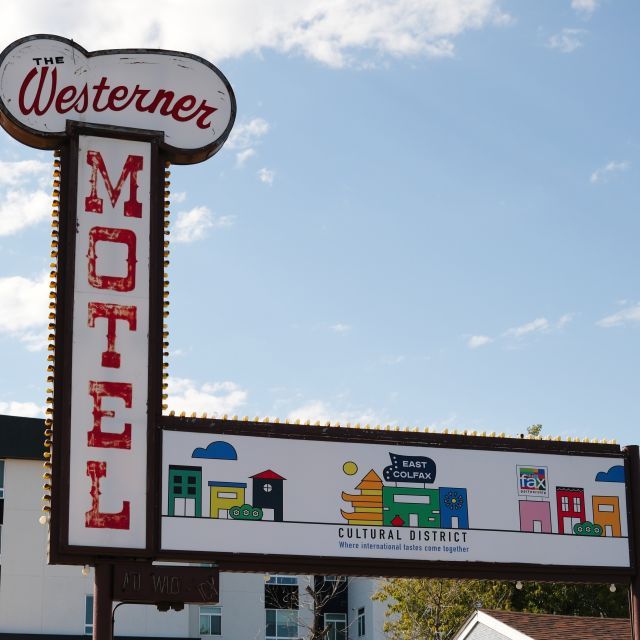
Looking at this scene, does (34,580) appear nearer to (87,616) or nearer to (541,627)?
(87,616)

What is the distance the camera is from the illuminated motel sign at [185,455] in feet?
67.7

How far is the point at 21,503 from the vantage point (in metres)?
56.6

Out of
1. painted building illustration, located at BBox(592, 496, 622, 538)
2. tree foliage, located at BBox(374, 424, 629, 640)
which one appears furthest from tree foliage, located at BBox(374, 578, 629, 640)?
painted building illustration, located at BBox(592, 496, 622, 538)

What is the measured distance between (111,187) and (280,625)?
45544 mm

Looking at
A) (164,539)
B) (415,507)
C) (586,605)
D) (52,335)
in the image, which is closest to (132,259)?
(52,335)

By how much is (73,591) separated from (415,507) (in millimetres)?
38066

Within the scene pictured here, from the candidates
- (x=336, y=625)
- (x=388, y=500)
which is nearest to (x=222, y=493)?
(x=388, y=500)

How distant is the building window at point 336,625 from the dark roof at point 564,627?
30.0 metres

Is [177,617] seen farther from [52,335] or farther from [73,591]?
[52,335]

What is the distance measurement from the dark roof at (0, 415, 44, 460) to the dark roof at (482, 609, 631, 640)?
26524 mm

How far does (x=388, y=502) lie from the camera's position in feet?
72.1

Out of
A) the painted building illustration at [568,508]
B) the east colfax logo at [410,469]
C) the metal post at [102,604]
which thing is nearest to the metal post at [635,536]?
the painted building illustration at [568,508]

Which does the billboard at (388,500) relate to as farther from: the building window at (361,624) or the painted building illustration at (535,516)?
the building window at (361,624)

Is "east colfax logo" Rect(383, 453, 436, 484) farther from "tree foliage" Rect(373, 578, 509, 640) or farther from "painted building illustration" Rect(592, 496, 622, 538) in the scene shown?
"tree foliage" Rect(373, 578, 509, 640)
